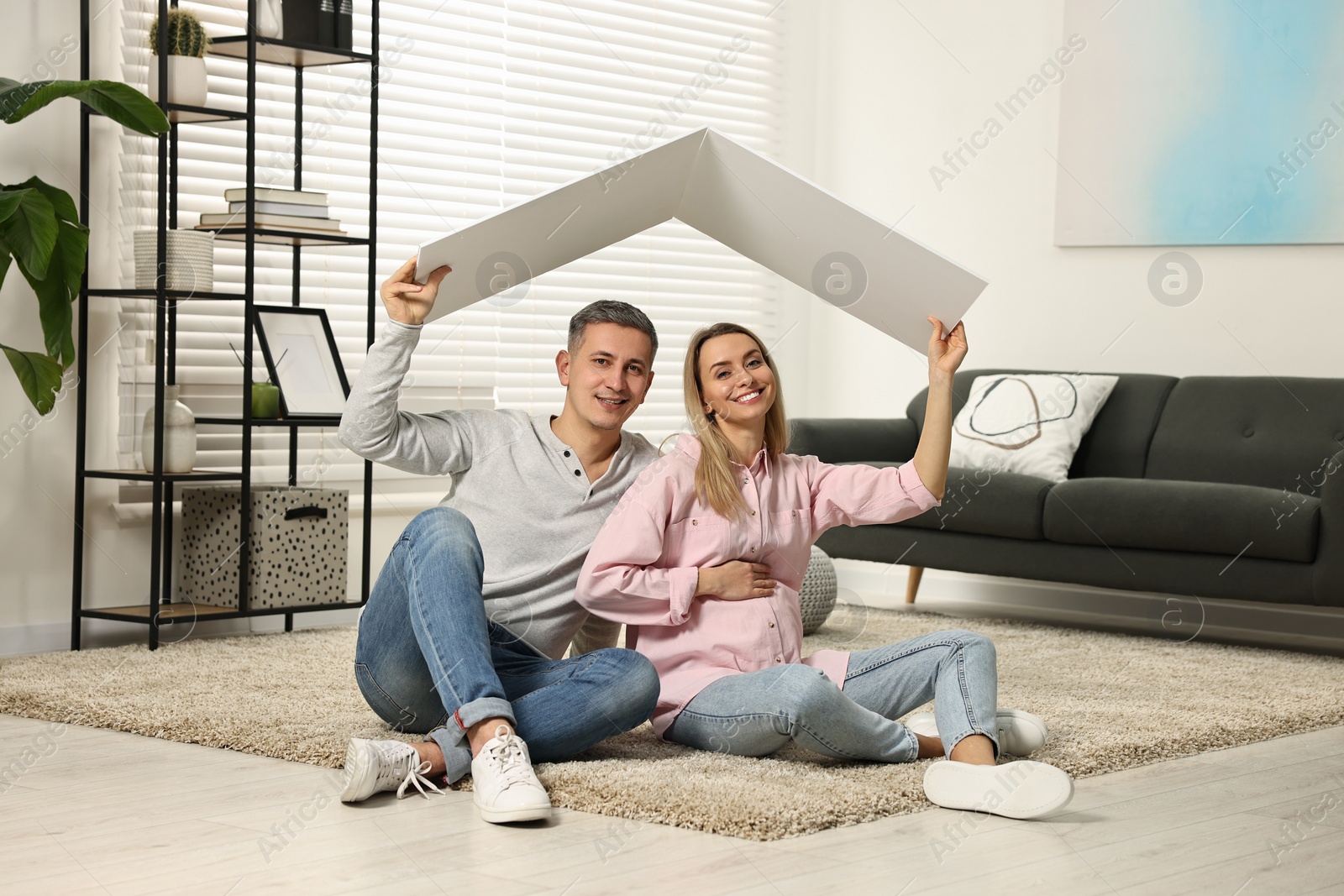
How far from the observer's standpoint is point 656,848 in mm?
1790

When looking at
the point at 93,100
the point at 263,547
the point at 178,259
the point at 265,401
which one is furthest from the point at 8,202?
the point at 263,547

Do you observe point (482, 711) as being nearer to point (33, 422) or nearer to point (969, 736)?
point (969, 736)

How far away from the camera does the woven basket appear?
3514 millimetres

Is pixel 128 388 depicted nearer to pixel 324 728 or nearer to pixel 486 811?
pixel 324 728

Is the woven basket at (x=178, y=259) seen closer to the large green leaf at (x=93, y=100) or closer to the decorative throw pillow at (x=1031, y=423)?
the large green leaf at (x=93, y=100)

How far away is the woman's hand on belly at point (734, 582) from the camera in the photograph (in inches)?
86.6

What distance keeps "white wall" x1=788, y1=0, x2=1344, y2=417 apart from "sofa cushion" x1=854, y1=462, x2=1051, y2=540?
0.89m

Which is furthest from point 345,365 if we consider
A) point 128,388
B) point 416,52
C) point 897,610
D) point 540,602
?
point 540,602

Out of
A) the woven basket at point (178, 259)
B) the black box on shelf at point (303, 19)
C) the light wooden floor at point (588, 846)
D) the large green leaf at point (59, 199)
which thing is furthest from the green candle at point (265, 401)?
the light wooden floor at point (588, 846)

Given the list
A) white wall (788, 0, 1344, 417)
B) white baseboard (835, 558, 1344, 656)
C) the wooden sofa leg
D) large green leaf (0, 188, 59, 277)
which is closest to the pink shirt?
large green leaf (0, 188, 59, 277)

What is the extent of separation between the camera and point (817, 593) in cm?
375

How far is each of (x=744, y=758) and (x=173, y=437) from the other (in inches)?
75.1

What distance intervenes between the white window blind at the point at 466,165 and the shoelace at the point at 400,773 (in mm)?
1996

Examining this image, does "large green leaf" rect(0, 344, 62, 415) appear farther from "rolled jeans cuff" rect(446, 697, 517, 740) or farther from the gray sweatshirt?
"rolled jeans cuff" rect(446, 697, 517, 740)
